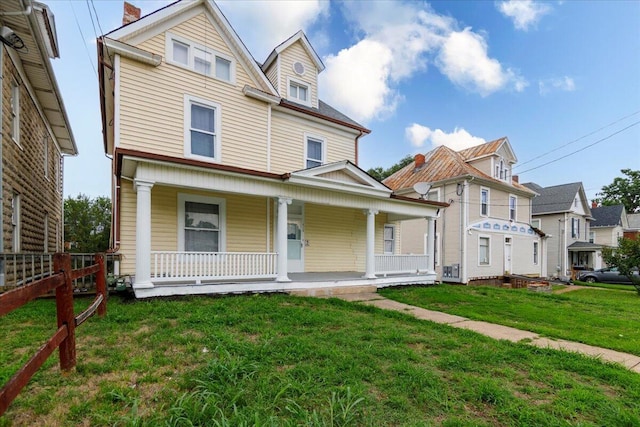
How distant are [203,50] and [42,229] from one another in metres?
8.38

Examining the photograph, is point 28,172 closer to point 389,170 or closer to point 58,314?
point 58,314

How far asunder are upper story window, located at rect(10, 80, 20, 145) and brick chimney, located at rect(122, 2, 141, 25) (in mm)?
3506

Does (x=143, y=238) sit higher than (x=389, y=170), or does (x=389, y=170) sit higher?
(x=389, y=170)

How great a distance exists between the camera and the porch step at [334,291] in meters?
8.39

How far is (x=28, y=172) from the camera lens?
882 cm

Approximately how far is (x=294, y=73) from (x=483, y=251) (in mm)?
13823

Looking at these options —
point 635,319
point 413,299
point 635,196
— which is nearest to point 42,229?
point 413,299

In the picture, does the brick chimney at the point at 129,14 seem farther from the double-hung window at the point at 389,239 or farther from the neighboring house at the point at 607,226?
the neighboring house at the point at 607,226

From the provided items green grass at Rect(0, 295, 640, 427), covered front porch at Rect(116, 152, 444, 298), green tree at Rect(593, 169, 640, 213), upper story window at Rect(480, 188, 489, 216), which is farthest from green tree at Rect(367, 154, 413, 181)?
green grass at Rect(0, 295, 640, 427)

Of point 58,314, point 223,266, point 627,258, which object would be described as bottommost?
point 627,258

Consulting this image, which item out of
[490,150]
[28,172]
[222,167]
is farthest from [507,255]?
[28,172]

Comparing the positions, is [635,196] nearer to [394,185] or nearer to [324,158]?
[394,185]

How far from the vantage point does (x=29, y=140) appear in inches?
355

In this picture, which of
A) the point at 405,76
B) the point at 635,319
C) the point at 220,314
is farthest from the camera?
the point at 405,76
